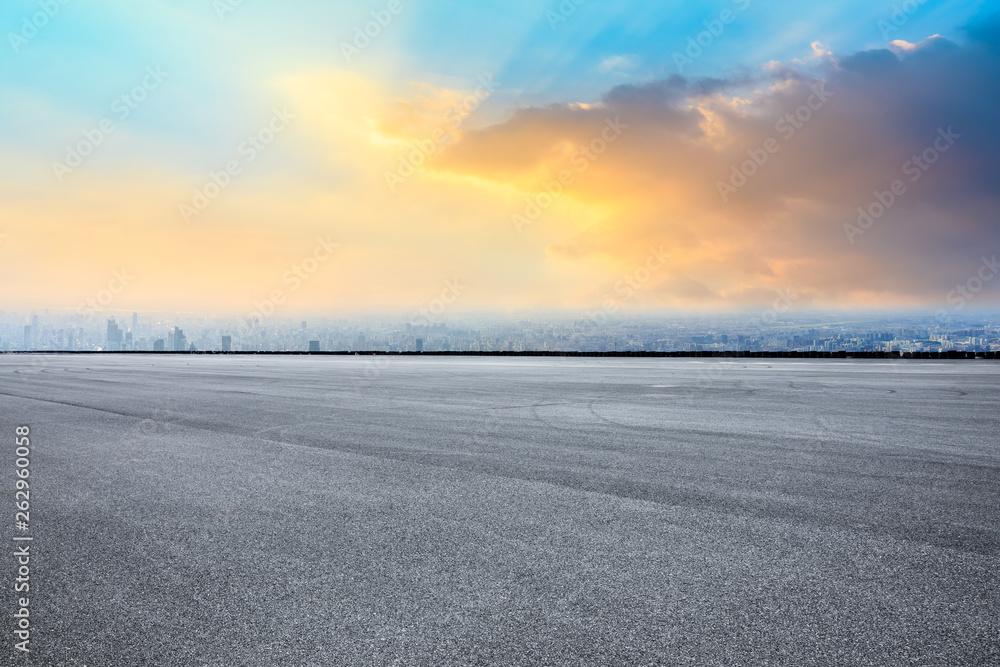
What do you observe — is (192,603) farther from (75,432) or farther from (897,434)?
(897,434)

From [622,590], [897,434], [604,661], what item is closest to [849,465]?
[897,434]

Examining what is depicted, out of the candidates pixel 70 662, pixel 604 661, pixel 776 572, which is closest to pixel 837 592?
pixel 776 572

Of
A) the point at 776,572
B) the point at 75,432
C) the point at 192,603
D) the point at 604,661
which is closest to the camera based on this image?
the point at 604,661

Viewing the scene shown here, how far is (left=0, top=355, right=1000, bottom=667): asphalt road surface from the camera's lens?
3104 mm

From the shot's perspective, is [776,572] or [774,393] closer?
[776,572]

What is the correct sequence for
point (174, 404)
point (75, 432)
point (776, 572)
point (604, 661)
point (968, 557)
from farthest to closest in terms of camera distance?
point (174, 404) < point (75, 432) < point (968, 557) < point (776, 572) < point (604, 661)

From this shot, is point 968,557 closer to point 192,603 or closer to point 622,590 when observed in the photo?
point 622,590

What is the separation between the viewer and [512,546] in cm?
446

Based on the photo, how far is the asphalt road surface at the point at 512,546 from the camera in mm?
3104

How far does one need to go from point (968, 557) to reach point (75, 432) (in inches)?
437

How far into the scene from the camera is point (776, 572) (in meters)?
3.94

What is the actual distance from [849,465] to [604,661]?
214 inches

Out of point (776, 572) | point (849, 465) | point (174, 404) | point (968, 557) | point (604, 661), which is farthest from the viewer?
point (174, 404)

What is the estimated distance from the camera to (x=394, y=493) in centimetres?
604
